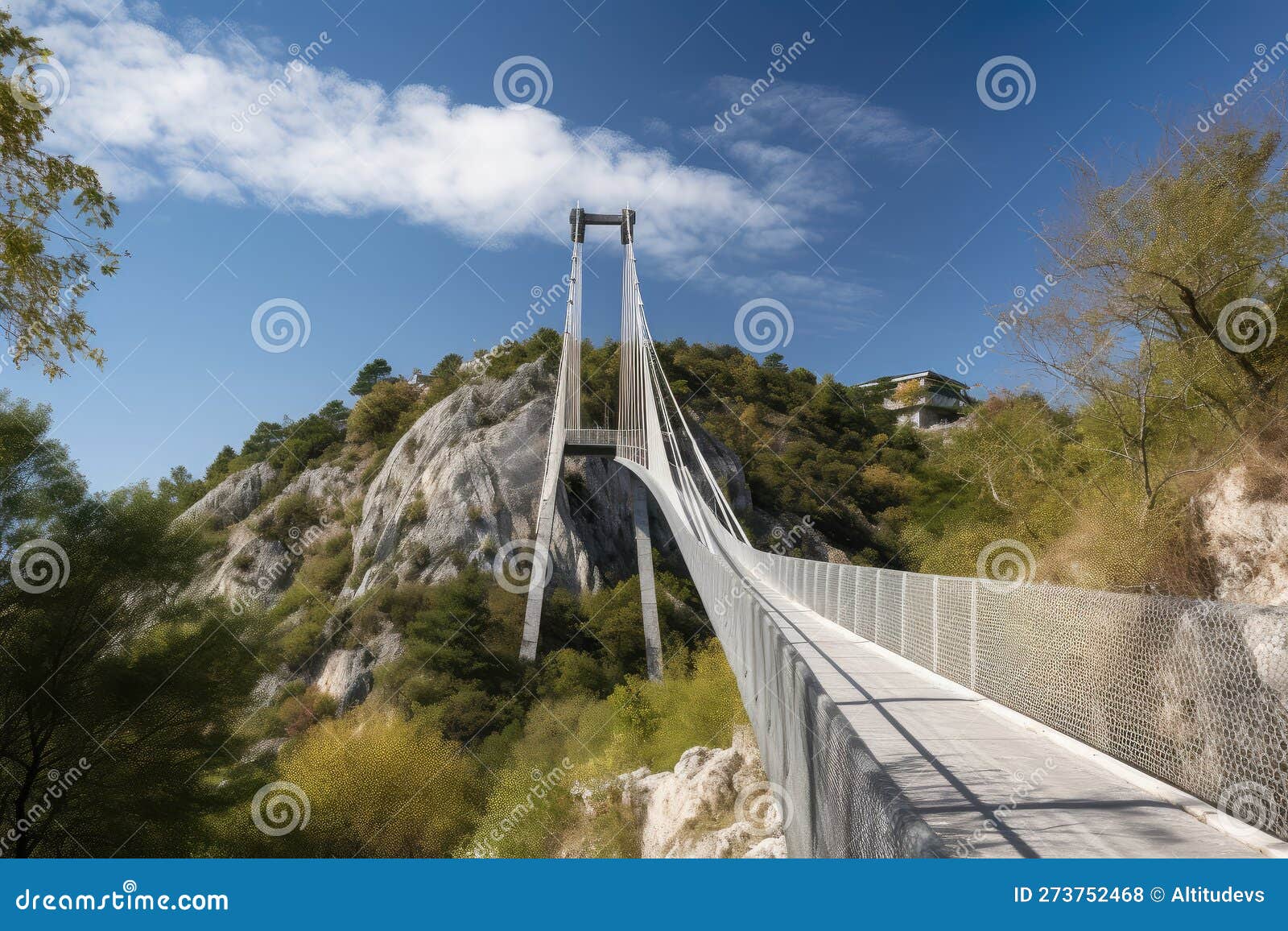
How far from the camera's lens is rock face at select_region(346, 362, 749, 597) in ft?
113

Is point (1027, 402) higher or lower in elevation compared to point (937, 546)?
higher

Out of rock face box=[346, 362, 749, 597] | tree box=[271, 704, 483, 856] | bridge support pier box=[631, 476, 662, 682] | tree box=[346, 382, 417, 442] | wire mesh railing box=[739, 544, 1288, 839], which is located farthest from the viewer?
tree box=[346, 382, 417, 442]

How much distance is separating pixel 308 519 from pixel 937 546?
36613 mm

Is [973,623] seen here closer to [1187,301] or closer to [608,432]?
[1187,301]

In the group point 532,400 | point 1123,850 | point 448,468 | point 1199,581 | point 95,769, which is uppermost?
point 532,400

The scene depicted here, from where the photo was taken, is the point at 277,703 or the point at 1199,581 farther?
the point at 277,703

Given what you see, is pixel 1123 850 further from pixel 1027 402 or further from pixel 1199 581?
pixel 1027 402

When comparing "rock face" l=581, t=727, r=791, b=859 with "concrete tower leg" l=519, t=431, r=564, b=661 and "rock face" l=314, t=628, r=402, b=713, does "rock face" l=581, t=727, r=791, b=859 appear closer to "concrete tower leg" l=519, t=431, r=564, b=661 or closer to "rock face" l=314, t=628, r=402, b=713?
"concrete tower leg" l=519, t=431, r=564, b=661

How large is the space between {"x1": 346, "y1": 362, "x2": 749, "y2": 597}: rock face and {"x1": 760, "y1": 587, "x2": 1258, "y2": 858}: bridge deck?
98.5 feet

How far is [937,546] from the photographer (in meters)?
24.2

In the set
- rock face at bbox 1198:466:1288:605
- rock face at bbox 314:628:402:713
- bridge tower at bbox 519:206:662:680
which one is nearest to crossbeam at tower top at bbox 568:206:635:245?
bridge tower at bbox 519:206:662:680

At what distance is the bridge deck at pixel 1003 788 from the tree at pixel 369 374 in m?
77.4

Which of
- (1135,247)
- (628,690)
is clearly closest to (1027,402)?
(1135,247)

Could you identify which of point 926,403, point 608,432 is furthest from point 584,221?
point 926,403
